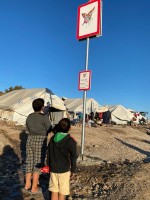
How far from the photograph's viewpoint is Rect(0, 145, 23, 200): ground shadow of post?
6160 mm

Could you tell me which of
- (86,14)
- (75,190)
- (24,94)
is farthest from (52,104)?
(75,190)

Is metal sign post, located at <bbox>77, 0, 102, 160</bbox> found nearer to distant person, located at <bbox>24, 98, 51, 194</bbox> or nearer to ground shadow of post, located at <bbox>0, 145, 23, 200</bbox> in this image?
ground shadow of post, located at <bbox>0, 145, 23, 200</bbox>

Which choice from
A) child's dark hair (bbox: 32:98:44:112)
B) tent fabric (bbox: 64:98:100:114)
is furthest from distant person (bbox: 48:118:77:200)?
tent fabric (bbox: 64:98:100:114)

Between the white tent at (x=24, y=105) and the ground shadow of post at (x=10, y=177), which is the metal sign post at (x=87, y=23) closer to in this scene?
the ground shadow of post at (x=10, y=177)

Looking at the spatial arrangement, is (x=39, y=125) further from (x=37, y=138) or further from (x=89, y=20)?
(x=89, y=20)

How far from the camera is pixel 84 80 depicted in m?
9.77

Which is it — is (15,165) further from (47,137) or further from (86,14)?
(86,14)

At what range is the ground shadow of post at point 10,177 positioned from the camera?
243 inches

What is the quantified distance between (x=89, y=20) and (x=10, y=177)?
5830 millimetres

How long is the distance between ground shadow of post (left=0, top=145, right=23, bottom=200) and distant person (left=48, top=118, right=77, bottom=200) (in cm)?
129

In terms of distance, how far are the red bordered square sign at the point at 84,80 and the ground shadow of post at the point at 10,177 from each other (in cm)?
315

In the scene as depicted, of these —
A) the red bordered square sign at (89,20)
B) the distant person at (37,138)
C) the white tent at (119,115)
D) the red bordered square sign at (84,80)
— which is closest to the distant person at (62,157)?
the distant person at (37,138)

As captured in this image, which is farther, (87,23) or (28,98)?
(28,98)

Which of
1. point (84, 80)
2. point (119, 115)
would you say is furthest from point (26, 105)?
point (119, 115)
